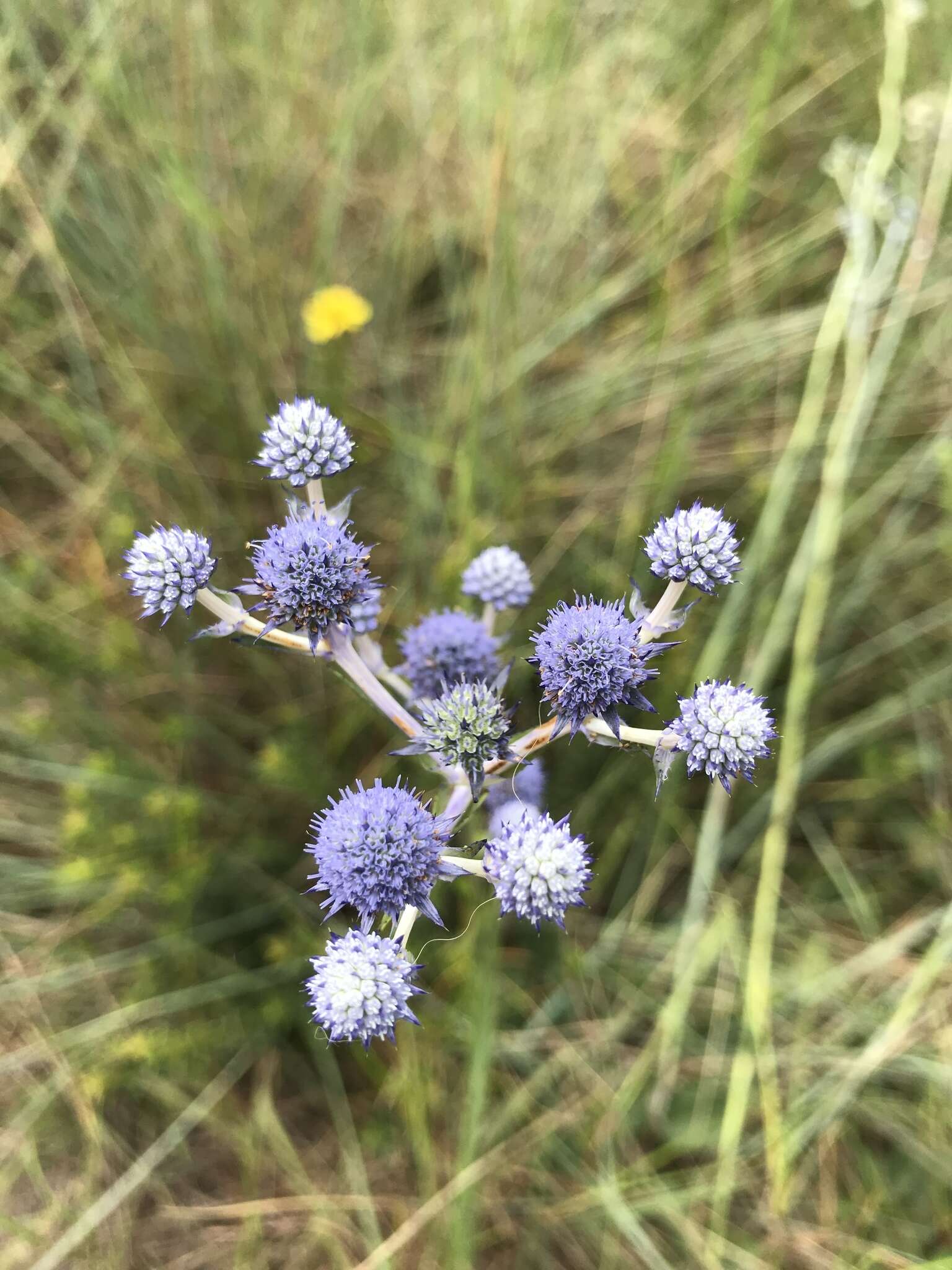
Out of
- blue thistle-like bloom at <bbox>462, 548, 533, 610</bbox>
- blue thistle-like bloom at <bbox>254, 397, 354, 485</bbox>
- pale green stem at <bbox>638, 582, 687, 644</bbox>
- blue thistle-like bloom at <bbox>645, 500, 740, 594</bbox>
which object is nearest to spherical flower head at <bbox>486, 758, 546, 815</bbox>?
blue thistle-like bloom at <bbox>462, 548, 533, 610</bbox>

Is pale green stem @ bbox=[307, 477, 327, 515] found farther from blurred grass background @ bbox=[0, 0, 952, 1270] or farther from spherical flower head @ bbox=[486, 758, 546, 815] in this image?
blurred grass background @ bbox=[0, 0, 952, 1270]

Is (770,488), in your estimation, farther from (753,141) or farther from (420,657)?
(420,657)

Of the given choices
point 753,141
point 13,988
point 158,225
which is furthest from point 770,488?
point 13,988

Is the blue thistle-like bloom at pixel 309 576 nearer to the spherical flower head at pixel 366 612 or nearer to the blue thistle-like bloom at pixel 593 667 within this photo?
the spherical flower head at pixel 366 612

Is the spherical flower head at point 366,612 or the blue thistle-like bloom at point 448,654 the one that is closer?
the spherical flower head at point 366,612

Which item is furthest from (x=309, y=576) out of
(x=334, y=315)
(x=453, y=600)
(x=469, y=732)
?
(x=334, y=315)

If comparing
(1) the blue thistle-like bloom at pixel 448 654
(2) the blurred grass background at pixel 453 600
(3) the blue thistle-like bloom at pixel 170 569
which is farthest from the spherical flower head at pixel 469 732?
(2) the blurred grass background at pixel 453 600

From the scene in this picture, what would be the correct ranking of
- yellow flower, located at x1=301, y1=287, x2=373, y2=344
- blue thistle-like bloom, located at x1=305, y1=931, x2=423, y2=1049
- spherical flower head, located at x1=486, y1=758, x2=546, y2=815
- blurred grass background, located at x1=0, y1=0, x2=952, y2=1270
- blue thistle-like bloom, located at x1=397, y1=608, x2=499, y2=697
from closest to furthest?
1. blue thistle-like bloom, located at x1=305, y1=931, x2=423, y2=1049
2. blue thistle-like bloom, located at x1=397, y1=608, x2=499, y2=697
3. spherical flower head, located at x1=486, y1=758, x2=546, y2=815
4. blurred grass background, located at x1=0, y1=0, x2=952, y2=1270
5. yellow flower, located at x1=301, y1=287, x2=373, y2=344

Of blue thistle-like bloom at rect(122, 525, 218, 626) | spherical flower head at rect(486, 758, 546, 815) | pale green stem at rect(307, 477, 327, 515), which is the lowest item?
spherical flower head at rect(486, 758, 546, 815)
